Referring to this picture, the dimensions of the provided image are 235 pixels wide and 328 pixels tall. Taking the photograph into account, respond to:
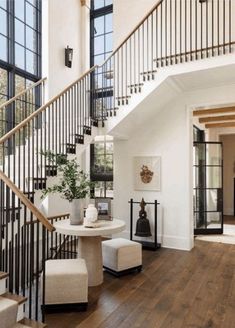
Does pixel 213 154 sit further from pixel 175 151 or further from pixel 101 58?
pixel 101 58

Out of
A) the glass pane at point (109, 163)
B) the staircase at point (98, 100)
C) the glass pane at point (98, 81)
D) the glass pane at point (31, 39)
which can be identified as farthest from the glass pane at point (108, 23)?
the glass pane at point (109, 163)

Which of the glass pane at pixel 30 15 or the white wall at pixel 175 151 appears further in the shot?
the glass pane at pixel 30 15

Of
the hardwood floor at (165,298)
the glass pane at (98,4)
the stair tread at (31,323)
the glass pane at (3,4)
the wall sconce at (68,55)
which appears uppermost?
the glass pane at (98,4)

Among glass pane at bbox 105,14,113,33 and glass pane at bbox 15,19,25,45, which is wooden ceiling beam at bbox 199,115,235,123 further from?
glass pane at bbox 15,19,25,45

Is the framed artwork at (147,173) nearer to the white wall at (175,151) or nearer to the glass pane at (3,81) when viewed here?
the white wall at (175,151)

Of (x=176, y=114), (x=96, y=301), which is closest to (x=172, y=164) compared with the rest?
(x=176, y=114)

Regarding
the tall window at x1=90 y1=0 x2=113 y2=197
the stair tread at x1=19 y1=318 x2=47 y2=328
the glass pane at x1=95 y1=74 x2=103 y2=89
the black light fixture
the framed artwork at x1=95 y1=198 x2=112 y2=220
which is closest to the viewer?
the stair tread at x1=19 y1=318 x2=47 y2=328

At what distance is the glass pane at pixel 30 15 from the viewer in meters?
5.90

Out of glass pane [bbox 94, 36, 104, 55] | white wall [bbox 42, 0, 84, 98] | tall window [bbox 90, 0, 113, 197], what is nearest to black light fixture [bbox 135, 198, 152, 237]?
tall window [bbox 90, 0, 113, 197]

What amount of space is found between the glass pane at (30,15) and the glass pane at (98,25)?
1812 millimetres

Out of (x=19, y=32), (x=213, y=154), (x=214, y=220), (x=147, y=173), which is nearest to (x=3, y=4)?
(x=19, y=32)

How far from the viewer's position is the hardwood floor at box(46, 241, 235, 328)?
2.76m

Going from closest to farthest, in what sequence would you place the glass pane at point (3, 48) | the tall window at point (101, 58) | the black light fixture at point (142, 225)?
the glass pane at point (3, 48) → the black light fixture at point (142, 225) → the tall window at point (101, 58)

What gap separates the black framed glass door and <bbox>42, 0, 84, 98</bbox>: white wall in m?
3.48
